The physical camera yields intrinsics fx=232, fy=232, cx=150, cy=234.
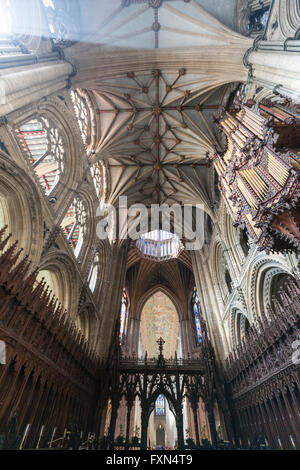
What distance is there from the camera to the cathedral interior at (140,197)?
5.73 metres

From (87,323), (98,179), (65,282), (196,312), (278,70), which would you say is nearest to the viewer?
(278,70)

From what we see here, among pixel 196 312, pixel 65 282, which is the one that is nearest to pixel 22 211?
pixel 65 282

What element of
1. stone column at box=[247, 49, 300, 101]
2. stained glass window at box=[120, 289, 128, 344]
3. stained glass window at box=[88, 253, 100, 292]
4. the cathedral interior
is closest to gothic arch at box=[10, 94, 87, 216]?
the cathedral interior

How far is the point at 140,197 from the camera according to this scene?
58.0 feet

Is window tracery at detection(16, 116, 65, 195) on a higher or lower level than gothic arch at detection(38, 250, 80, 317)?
higher

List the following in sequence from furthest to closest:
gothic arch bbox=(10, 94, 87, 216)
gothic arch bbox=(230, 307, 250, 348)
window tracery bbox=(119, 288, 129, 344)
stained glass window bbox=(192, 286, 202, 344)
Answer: window tracery bbox=(119, 288, 129, 344) → stained glass window bbox=(192, 286, 202, 344) → gothic arch bbox=(230, 307, 250, 348) → gothic arch bbox=(10, 94, 87, 216)

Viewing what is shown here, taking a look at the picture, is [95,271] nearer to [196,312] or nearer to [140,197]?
[140,197]

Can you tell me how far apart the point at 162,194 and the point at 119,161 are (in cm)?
438

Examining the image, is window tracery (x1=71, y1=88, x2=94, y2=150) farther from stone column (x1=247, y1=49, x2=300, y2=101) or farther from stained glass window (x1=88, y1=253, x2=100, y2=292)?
stone column (x1=247, y1=49, x2=300, y2=101)

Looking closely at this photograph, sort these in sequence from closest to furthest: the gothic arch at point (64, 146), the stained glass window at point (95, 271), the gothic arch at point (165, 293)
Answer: the gothic arch at point (64, 146) → the stained glass window at point (95, 271) → the gothic arch at point (165, 293)

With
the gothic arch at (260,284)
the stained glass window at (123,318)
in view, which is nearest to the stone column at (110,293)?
the stained glass window at (123,318)

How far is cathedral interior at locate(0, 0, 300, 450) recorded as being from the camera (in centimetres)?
573

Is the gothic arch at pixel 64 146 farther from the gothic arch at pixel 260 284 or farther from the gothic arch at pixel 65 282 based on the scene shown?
the gothic arch at pixel 260 284
